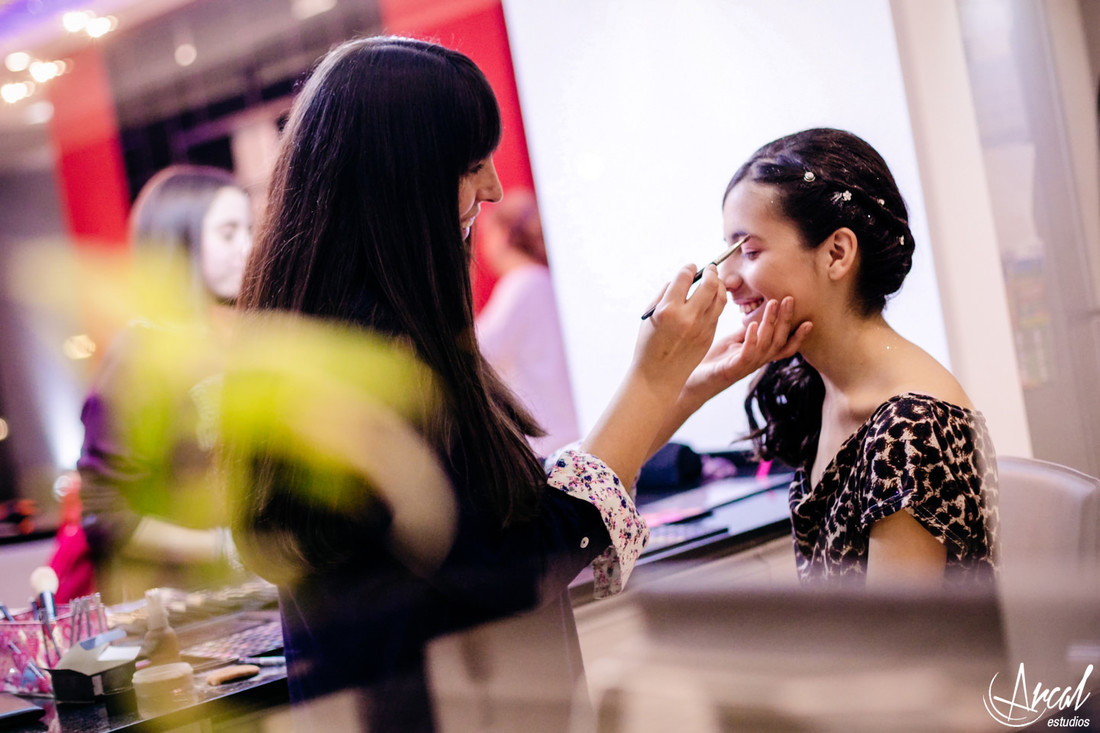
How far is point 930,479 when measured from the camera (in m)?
0.94

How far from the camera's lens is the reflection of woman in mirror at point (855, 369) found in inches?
37.3

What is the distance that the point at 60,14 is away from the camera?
348cm

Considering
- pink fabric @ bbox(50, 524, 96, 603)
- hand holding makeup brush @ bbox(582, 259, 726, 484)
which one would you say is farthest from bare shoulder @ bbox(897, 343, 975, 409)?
pink fabric @ bbox(50, 524, 96, 603)

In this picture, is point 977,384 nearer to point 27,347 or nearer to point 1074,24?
point 1074,24

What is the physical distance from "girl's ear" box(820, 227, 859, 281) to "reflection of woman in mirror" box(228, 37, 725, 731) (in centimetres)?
26

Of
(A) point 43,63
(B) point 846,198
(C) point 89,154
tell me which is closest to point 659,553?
(B) point 846,198

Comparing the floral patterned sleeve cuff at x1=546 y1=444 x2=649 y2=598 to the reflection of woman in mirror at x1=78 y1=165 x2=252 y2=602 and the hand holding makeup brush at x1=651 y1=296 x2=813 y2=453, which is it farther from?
the reflection of woman in mirror at x1=78 y1=165 x2=252 y2=602

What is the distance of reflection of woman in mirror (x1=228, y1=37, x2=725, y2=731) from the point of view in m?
0.78

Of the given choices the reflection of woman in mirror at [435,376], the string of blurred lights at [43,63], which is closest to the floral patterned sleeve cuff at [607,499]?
the reflection of woman in mirror at [435,376]

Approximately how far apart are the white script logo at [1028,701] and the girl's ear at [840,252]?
50cm

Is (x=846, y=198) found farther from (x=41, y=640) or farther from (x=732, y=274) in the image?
(x=41, y=640)

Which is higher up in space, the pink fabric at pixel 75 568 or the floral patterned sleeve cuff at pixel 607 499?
the floral patterned sleeve cuff at pixel 607 499

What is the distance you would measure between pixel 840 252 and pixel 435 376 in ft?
1.68

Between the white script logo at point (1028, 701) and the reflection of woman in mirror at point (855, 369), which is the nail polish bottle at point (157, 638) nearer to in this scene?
the reflection of woman in mirror at point (855, 369)
